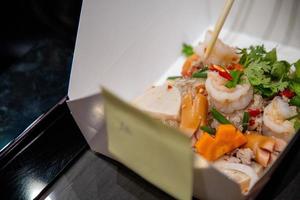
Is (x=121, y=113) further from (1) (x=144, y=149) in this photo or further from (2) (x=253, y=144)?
(2) (x=253, y=144)

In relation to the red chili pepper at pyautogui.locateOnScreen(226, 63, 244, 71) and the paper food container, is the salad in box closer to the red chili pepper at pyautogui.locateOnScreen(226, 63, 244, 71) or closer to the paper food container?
the red chili pepper at pyautogui.locateOnScreen(226, 63, 244, 71)

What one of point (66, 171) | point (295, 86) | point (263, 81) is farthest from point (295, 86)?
point (66, 171)

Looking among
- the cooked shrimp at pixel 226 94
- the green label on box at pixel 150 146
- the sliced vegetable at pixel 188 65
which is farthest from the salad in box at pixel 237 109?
the green label on box at pixel 150 146

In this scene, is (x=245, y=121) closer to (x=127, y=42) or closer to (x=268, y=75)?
(x=268, y=75)

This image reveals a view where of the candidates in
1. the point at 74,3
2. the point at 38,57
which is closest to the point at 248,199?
the point at 38,57

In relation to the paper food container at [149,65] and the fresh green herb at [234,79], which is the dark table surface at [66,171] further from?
the fresh green herb at [234,79]
